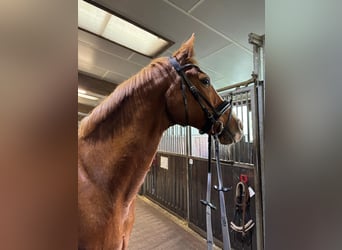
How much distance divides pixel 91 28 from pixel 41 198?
221 cm

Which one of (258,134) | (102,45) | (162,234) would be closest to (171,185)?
(162,234)

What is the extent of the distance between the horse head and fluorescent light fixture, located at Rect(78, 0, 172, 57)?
119 cm

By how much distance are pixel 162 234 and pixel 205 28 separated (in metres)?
2.24

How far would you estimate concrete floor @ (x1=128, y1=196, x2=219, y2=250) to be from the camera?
1.96 meters

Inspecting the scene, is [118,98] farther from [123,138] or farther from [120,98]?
[123,138]

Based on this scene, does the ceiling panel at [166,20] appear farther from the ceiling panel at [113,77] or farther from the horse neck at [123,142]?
the ceiling panel at [113,77]

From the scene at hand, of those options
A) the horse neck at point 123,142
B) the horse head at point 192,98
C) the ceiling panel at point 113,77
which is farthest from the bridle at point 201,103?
the ceiling panel at point 113,77

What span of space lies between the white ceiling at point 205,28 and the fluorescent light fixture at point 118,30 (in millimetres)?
127

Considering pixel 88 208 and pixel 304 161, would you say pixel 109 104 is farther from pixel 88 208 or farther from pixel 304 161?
pixel 304 161

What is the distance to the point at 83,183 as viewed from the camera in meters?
0.73

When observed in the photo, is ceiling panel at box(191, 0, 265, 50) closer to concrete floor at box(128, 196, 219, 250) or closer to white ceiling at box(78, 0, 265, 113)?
white ceiling at box(78, 0, 265, 113)

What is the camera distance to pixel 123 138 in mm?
762

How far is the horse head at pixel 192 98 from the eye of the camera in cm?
83

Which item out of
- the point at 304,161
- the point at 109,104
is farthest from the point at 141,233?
the point at 304,161
